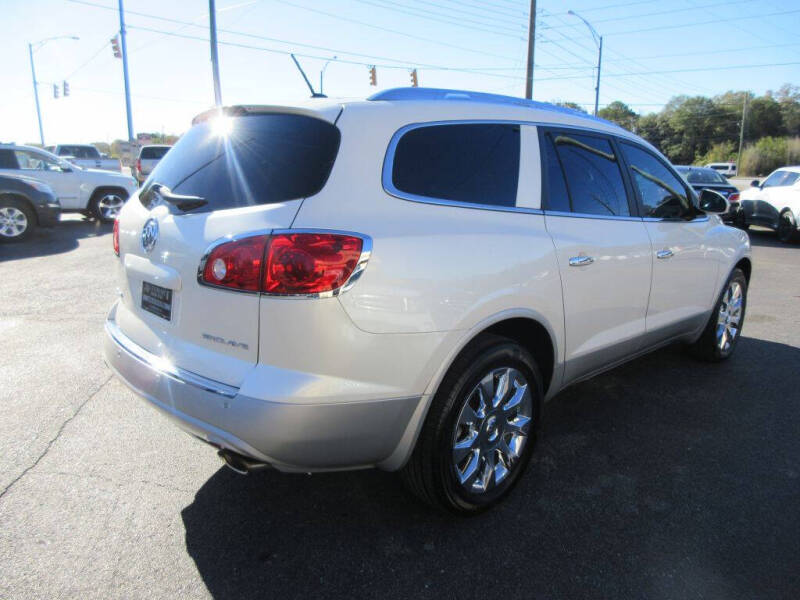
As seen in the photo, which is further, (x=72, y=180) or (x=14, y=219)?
(x=72, y=180)

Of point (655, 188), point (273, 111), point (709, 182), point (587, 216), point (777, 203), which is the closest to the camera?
point (273, 111)

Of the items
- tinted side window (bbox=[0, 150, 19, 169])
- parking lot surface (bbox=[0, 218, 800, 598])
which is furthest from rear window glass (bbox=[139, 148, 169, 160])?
parking lot surface (bbox=[0, 218, 800, 598])

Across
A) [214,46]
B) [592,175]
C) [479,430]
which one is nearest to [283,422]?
[479,430]

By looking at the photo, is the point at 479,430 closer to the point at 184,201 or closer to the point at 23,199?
the point at 184,201

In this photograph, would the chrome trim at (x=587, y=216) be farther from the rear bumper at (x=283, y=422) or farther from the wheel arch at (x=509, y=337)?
the rear bumper at (x=283, y=422)

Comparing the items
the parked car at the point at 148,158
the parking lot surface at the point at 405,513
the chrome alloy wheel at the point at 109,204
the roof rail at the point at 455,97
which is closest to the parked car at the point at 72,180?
the chrome alloy wheel at the point at 109,204

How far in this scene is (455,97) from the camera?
2.73 metres

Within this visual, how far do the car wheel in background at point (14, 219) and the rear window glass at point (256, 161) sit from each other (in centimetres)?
999

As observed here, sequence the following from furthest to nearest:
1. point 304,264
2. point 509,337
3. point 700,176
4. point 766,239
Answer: point 700,176 → point 766,239 → point 509,337 → point 304,264

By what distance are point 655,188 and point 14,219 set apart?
442 inches

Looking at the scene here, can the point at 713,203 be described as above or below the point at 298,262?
above

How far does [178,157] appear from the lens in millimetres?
2807

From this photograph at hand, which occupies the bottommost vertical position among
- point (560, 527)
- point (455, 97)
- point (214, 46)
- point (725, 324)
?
point (560, 527)

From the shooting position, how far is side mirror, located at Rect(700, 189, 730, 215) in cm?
416
